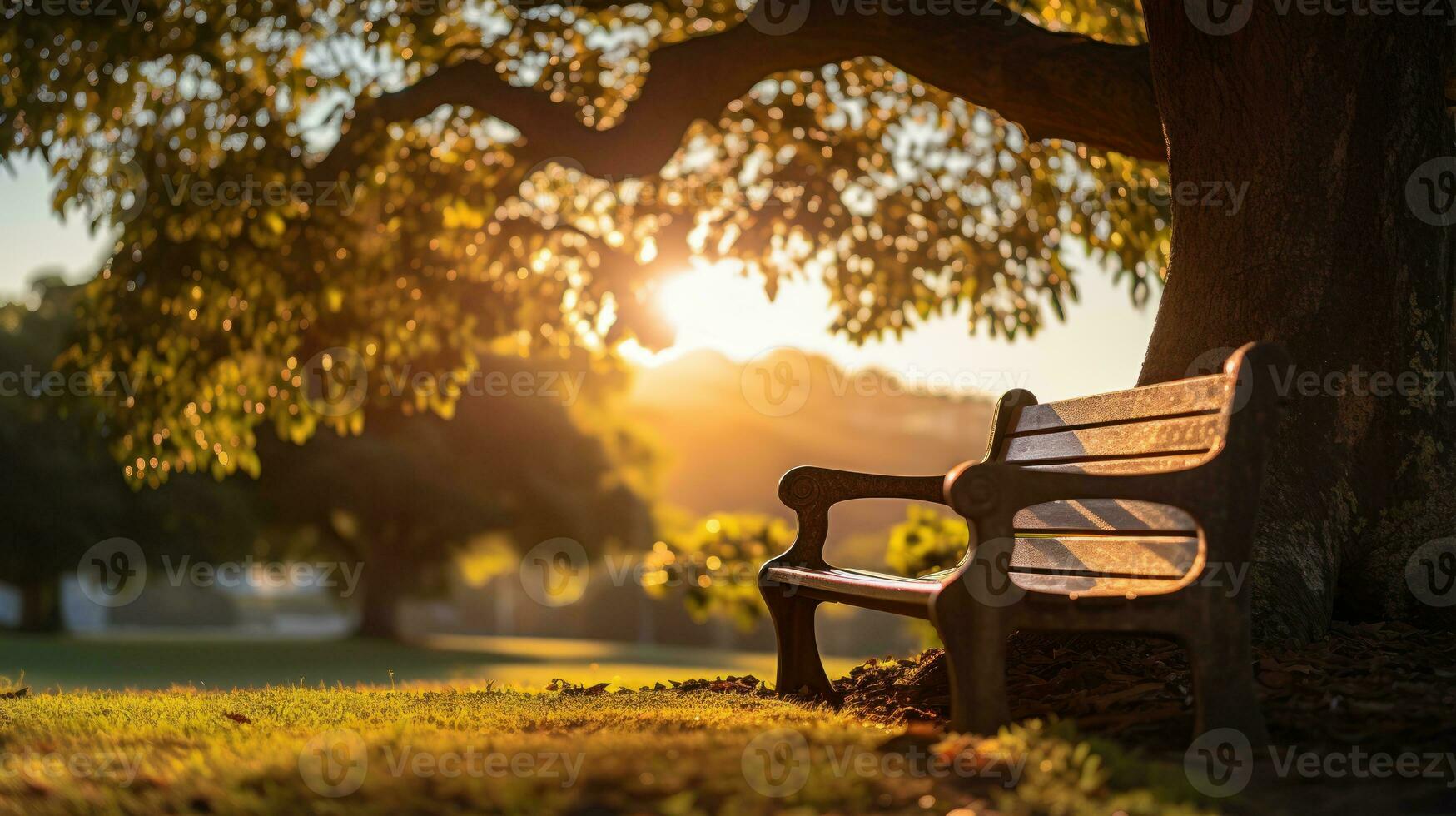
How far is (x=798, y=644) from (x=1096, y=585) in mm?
1958

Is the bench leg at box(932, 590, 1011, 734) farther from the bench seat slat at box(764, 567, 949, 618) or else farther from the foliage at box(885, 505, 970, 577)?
the foliage at box(885, 505, 970, 577)

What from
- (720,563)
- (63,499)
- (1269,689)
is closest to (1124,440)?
(1269,689)

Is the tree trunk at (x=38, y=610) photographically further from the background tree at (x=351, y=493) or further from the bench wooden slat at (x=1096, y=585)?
the bench wooden slat at (x=1096, y=585)

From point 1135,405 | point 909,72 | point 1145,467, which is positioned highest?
point 909,72

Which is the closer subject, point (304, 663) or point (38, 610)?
point (304, 663)

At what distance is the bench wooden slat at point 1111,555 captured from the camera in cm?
399

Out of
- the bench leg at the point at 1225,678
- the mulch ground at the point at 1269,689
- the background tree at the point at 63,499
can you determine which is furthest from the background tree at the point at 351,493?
the bench leg at the point at 1225,678

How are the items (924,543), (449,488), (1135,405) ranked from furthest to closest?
(449,488), (924,543), (1135,405)

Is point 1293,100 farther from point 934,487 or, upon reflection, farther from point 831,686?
point 831,686

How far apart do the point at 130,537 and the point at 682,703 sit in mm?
24767

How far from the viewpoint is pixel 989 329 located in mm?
10758

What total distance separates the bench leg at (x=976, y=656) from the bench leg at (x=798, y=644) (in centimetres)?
219

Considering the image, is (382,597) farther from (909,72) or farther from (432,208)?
(909,72)

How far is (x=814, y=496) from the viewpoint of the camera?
239 inches
